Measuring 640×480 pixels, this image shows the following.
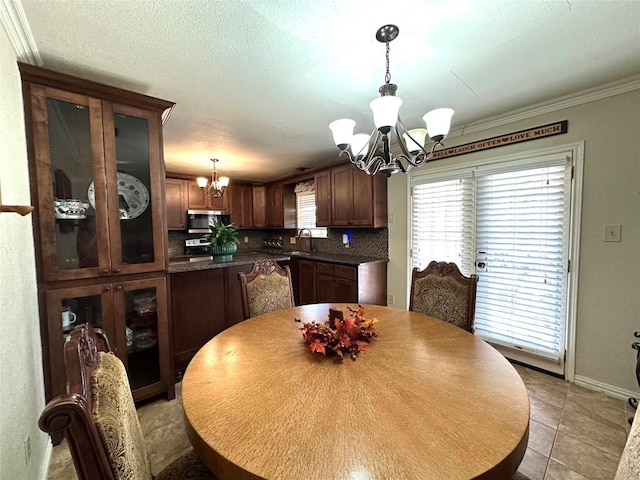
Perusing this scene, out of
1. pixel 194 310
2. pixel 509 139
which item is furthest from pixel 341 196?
pixel 194 310

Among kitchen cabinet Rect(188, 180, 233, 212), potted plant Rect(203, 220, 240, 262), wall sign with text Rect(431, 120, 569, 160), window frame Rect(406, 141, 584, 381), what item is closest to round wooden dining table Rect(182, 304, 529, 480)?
window frame Rect(406, 141, 584, 381)

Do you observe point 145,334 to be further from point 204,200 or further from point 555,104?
point 555,104

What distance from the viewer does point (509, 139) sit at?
2508 millimetres

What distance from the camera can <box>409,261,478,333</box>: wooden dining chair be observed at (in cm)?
184

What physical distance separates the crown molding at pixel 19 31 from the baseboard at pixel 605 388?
13.8ft

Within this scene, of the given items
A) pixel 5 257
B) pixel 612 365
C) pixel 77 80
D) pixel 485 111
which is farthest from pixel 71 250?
pixel 612 365

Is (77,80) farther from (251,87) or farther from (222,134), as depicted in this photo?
(222,134)

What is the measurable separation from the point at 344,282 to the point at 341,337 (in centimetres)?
221

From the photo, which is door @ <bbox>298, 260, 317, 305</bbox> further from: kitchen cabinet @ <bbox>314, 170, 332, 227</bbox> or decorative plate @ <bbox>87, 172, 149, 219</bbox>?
decorative plate @ <bbox>87, 172, 149, 219</bbox>

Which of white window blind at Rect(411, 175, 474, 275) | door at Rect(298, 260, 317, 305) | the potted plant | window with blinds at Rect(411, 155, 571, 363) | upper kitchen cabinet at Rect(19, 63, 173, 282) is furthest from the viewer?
door at Rect(298, 260, 317, 305)

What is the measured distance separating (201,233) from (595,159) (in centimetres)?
510

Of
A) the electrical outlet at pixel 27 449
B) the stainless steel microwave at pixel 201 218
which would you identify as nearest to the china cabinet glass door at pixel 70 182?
the electrical outlet at pixel 27 449

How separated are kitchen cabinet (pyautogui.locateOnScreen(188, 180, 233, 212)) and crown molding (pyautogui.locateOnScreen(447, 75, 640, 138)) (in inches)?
149

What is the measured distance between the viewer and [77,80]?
1712 mm
